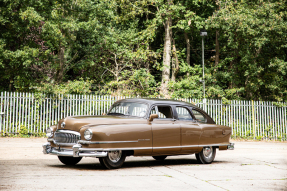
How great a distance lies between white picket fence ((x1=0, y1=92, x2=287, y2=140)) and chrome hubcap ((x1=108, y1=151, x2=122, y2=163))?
10.9 meters

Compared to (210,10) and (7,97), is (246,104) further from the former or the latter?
(7,97)

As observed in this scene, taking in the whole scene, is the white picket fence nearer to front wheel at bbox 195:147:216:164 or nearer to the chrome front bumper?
front wheel at bbox 195:147:216:164

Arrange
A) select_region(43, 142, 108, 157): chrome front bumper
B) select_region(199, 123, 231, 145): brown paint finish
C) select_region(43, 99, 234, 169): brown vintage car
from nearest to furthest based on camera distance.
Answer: select_region(43, 142, 108, 157): chrome front bumper
select_region(43, 99, 234, 169): brown vintage car
select_region(199, 123, 231, 145): brown paint finish

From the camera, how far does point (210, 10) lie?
1192 inches

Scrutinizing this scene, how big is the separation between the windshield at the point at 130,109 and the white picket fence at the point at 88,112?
31.6 ft

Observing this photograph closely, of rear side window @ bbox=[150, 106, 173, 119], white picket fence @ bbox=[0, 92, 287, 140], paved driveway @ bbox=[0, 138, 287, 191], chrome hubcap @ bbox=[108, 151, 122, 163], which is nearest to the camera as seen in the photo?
paved driveway @ bbox=[0, 138, 287, 191]

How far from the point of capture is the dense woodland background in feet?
68.0

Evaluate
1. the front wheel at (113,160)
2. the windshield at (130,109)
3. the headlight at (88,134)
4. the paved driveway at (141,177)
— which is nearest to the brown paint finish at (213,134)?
the paved driveway at (141,177)

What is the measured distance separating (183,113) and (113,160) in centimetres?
277

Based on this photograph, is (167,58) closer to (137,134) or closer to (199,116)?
(199,116)

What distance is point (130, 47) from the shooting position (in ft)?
94.6

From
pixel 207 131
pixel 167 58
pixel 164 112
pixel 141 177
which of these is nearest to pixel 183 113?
pixel 164 112

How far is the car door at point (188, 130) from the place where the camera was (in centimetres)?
1018

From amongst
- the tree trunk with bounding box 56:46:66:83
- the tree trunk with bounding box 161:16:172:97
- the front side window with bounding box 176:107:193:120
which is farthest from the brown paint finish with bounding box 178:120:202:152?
the tree trunk with bounding box 161:16:172:97
